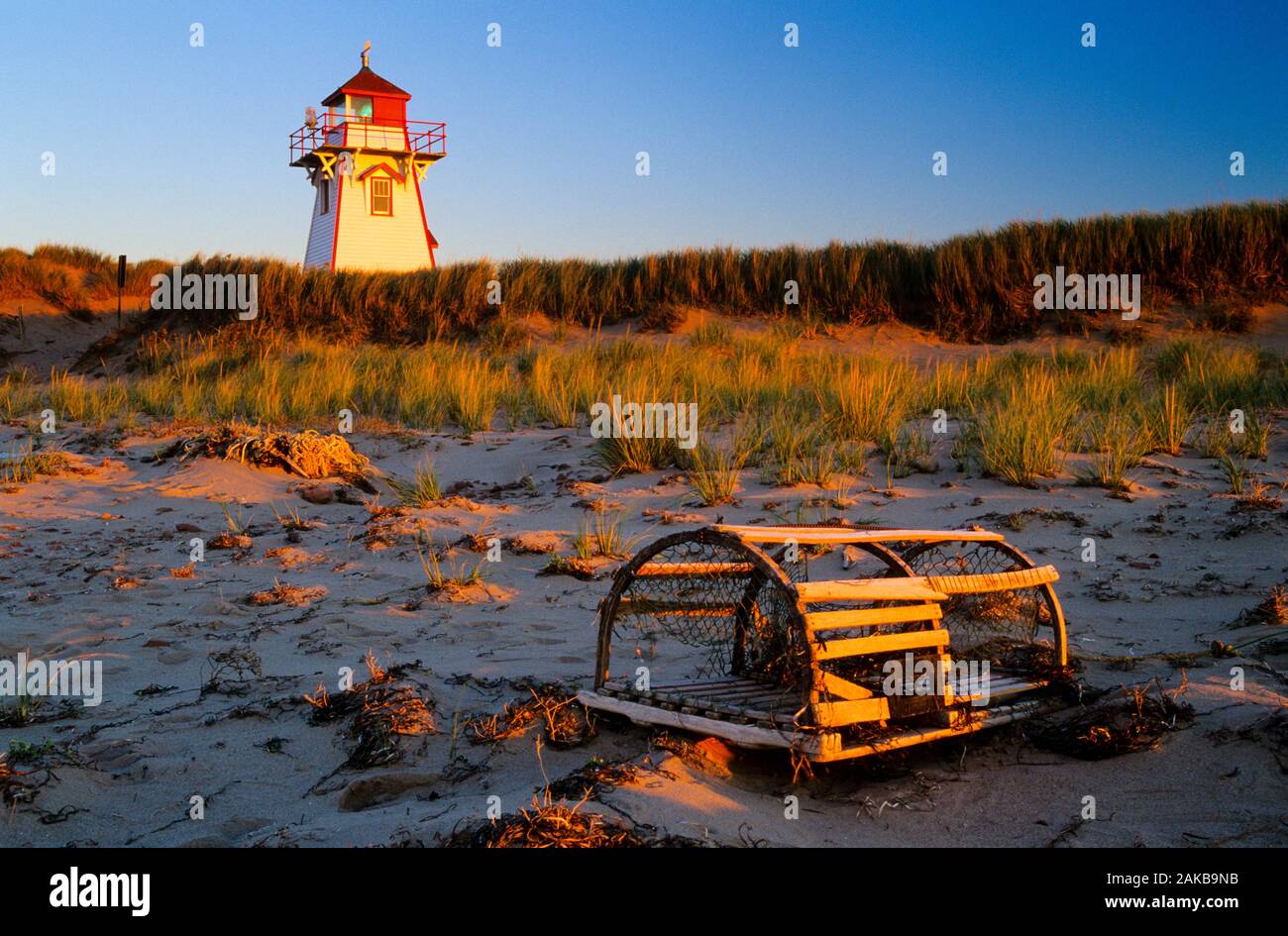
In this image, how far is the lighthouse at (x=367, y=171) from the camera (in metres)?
32.5

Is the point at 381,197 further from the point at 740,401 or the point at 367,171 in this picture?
the point at 740,401

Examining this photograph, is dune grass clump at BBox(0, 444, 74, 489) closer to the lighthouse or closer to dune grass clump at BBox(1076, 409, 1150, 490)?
dune grass clump at BBox(1076, 409, 1150, 490)

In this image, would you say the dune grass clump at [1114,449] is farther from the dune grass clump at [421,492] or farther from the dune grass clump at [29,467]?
the dune grass clump at [29,467]

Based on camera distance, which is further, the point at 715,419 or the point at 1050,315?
the point at 1050,315

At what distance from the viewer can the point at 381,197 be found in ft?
109

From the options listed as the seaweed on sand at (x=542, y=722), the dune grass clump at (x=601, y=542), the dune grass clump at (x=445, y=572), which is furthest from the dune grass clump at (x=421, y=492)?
the seaweed on sand at (x=542, y=722)

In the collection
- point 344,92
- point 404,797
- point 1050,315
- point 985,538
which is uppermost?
point 344,92

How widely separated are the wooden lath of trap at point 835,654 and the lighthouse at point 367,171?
29199mm

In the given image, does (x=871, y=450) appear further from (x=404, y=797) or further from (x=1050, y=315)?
(x=1050, y=315)

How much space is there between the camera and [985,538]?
4262mm

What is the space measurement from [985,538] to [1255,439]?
4.62 m

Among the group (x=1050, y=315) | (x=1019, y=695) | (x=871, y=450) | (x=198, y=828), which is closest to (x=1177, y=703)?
(x=1019, y=695)

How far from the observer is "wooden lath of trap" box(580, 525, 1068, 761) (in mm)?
3449

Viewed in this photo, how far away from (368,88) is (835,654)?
108ft
